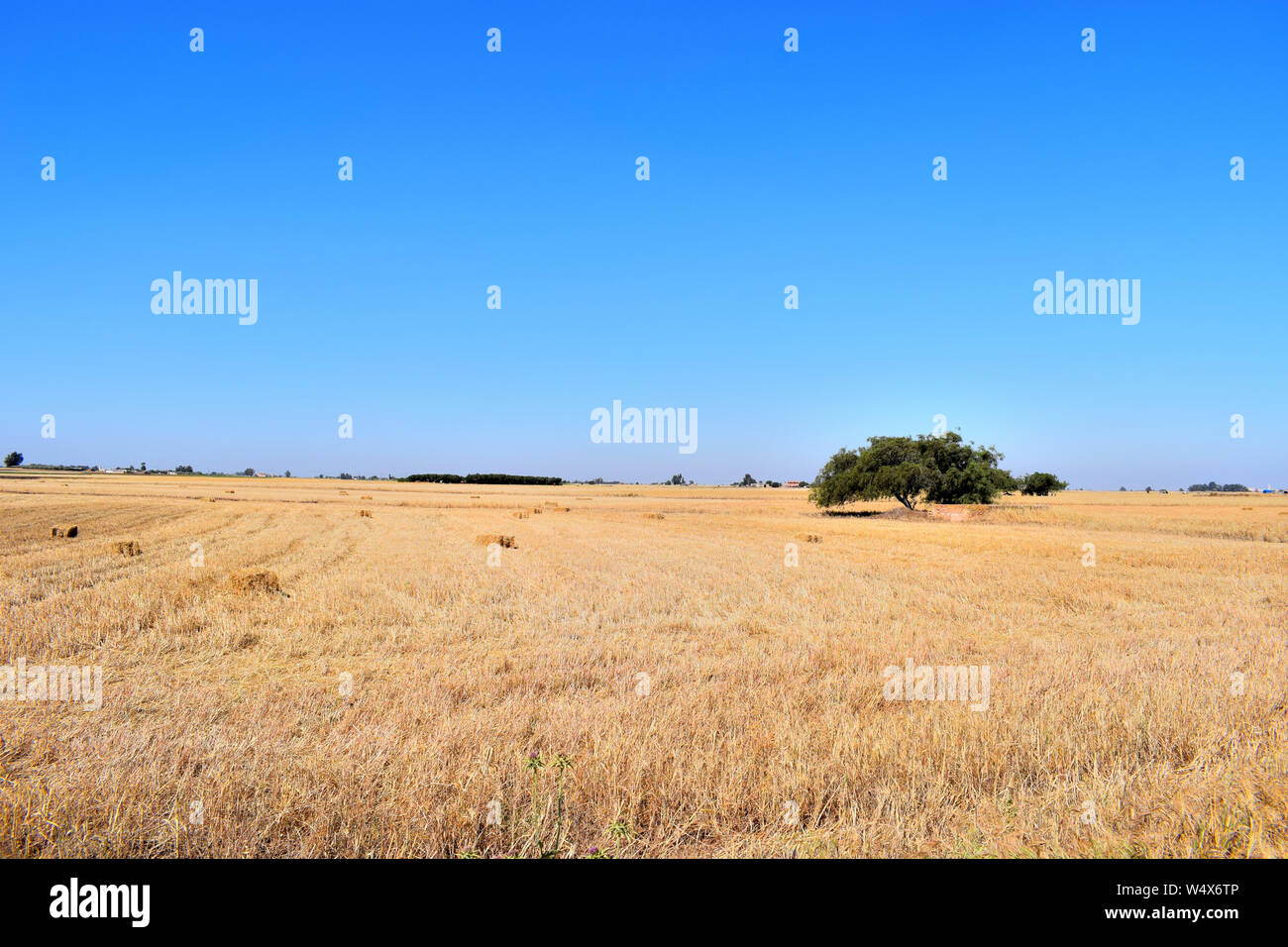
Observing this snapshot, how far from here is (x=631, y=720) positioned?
21.1ft

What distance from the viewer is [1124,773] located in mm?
5316

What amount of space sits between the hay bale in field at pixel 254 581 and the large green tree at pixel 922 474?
4701 cm

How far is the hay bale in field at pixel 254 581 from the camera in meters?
13.0

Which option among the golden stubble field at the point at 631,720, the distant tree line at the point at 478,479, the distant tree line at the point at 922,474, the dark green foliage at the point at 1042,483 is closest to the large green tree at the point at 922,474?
the distant tree line at the point at 922,474

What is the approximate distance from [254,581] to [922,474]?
4891 centimetres

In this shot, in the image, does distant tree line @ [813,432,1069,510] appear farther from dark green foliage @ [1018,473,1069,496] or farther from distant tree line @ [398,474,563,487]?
distant tree line @ [398,474,563,487]

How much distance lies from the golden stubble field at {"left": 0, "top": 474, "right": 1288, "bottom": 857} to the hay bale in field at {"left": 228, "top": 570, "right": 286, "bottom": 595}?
0.13 metres

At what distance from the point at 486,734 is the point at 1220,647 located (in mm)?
10821
